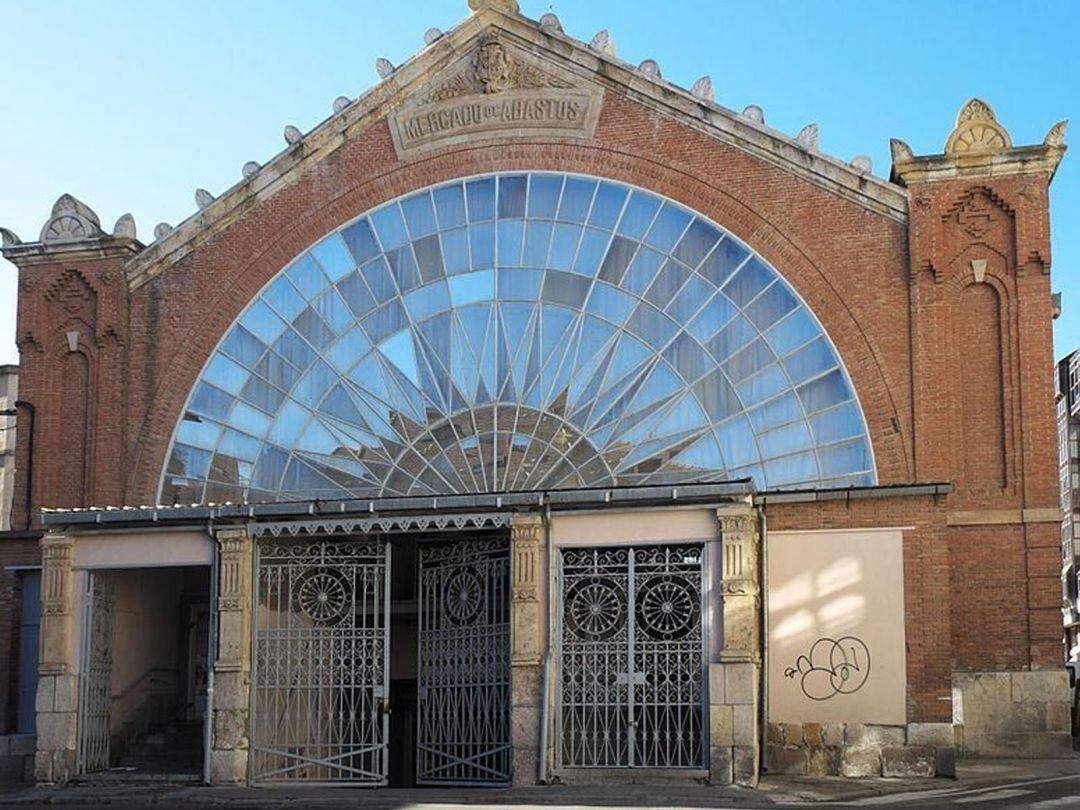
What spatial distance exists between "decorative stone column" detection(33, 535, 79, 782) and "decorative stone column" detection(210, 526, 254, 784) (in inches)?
95.0

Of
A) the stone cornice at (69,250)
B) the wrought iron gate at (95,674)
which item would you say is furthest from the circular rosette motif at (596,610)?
the stone cornice at (69,250)

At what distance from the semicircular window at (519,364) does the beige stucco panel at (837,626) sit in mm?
1987

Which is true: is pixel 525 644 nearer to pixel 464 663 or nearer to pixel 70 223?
pixel 464 663

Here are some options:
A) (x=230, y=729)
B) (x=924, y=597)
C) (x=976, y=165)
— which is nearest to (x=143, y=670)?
(x=230, y=729)

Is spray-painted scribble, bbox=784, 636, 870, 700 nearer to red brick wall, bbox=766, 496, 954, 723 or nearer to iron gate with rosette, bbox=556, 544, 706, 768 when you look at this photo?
red brick wall, bbox=766, 496, 954, 723

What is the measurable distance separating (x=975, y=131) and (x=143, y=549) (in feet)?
49.2

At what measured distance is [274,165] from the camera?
27.1 m

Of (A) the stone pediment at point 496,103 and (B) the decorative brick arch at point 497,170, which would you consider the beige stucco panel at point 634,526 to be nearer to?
(B) the decorative brick arch at point 497,170

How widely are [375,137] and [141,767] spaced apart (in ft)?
38.6

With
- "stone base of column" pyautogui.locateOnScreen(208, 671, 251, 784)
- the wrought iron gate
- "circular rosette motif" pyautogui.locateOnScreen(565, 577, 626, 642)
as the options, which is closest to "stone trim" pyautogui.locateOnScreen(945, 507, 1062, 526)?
"circular rosette motif" pyautogui.locateOnScreen(565, 577, 626, 642)

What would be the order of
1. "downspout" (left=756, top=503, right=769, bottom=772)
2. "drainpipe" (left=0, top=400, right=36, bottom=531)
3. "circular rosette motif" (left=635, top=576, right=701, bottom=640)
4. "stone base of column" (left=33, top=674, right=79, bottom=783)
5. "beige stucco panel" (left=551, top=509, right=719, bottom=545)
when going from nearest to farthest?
"beige stucco panel" (left=551, top=509, right=719, bottom=545), "circular rosette motif" (left=635, top=576, right=701, bottom=640), "downspout" (left=756, top=503, right=769, bottom=772), "stone base of column" (left=33, top=674, right=79, bottom=783), "drainpipe" (left=0, top=400, right=36, bottom=531)

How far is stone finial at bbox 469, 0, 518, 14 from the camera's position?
26.4 metres

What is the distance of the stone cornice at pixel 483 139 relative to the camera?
80.4ft

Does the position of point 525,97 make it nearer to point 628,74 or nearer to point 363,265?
point 628,74
